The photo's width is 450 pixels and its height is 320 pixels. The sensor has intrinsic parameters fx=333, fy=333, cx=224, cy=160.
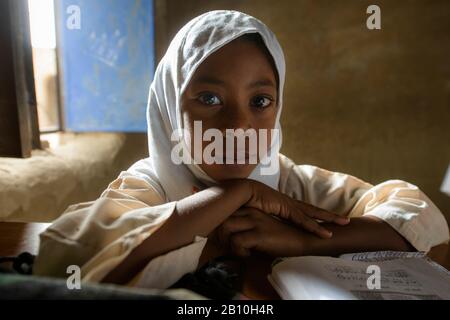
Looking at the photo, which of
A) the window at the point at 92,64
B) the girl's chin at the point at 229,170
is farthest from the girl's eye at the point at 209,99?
the window at the point at 92,64

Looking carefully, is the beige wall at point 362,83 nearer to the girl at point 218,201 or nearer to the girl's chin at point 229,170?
the girl at point 218,201

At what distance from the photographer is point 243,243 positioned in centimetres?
65

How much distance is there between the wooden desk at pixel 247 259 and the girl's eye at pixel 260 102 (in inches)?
14.8

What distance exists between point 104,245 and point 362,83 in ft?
8.10

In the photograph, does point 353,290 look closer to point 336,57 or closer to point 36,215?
point 36,215

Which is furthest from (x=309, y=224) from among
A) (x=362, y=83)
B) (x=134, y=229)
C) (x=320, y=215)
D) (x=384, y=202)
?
(x=362, y=83)

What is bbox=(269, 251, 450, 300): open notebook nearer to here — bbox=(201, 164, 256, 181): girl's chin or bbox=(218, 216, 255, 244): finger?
bbox=(218, 216, 255, 244): finger

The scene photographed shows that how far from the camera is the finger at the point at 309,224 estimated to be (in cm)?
70

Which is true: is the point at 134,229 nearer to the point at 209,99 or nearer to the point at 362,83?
the point at 209,99

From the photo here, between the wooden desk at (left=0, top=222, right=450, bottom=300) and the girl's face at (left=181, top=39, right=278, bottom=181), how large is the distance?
0.27 m

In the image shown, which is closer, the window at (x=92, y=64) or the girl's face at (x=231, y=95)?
the girl's face at (x=231, y=95)

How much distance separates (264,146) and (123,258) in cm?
49

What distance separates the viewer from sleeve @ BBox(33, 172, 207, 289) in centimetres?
50
